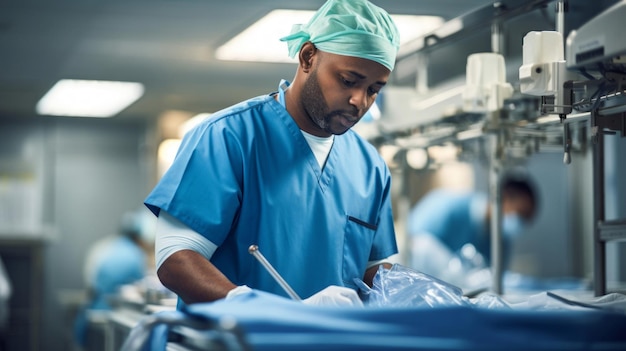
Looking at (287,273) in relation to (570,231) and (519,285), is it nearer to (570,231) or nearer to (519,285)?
(519,285)

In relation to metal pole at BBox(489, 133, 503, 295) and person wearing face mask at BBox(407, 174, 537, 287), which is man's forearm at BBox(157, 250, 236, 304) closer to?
metal pole at BBox(489, 133, 503, 295)

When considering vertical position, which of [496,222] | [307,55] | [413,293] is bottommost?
[413,293]

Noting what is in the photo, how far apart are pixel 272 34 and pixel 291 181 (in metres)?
2.46

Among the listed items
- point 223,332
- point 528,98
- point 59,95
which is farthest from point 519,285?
point 59,95

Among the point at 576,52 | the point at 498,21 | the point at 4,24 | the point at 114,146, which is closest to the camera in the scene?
the point at 576,52

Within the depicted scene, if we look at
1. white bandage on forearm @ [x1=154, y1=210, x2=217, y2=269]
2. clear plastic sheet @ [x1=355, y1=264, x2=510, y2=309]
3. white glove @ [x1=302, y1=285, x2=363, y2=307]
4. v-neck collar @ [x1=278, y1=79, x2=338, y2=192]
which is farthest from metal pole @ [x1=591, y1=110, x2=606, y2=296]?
white bandage on forearm @ [x1=154, y1=210, x2=217, y2=269]

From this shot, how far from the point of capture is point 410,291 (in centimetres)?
165

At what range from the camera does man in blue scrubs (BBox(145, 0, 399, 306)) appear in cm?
174

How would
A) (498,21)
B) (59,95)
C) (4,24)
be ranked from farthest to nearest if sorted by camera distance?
(59,95) < (4,24) < (498,21)

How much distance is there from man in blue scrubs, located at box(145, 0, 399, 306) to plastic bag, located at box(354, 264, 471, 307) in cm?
7

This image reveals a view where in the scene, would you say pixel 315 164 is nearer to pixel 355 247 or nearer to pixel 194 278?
pixel 355 247

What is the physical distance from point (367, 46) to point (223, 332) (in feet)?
3.07

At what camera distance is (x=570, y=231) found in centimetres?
571

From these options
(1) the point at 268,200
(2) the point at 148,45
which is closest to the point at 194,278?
(1) the point at 268,200
